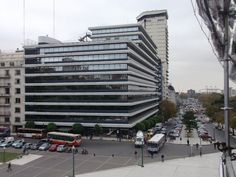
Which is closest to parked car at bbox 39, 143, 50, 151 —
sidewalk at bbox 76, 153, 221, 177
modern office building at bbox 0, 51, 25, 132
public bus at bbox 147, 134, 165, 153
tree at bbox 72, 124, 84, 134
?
tree at bbox 72, 124, 84, 134

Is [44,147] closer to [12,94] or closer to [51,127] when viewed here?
[51,127]

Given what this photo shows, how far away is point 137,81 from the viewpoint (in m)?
89.2

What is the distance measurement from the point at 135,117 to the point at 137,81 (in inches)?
417

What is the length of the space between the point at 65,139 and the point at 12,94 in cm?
2982

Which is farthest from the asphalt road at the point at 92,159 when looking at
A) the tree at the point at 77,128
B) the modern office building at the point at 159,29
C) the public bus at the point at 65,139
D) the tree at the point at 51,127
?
the modern office building at the point at 159,29

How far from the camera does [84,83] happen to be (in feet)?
265

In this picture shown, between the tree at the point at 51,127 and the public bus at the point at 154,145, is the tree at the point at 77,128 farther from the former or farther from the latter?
the public bus at the point at 154,145

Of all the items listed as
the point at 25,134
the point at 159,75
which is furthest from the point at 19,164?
the point at 159,75

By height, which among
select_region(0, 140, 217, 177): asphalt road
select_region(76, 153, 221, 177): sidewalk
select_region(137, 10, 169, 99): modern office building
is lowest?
select_region(0, 140, 217, 177): asphalt road

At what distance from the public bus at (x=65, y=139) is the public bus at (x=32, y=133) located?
8.67m

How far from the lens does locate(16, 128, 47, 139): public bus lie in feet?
253

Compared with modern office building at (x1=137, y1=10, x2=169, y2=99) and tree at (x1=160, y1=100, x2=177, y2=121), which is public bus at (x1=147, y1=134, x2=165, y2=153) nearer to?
tree at (x1=160, y1=100, x2=177, y2=121)

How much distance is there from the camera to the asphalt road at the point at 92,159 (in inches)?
1790

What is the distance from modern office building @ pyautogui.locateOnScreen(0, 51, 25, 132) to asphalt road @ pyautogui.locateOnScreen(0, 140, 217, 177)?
27159 mm
